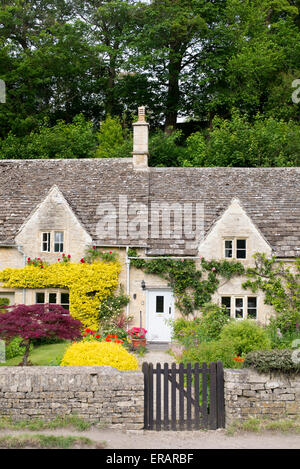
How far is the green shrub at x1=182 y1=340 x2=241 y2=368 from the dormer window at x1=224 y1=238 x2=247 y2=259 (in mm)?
7907

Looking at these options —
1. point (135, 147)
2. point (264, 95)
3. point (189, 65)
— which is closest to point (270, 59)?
point (264, 95)

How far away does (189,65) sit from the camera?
39.3 metres

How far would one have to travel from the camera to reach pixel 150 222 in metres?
21.0

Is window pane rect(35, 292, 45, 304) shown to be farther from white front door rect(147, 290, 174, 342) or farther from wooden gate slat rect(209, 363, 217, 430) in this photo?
wooden gate slat rect(209, 363, 217, 430)

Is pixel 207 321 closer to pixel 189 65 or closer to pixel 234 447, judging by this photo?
pixel 234 447

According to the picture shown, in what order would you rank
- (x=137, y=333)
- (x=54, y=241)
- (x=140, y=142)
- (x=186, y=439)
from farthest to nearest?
(x=140, y=142), (x=54, y=241), (x=137, y=333), (x=186, y=439)

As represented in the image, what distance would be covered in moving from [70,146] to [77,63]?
32.5ft

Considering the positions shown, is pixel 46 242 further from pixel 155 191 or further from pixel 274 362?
pixel 274 362

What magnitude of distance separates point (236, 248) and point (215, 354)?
8.57 m

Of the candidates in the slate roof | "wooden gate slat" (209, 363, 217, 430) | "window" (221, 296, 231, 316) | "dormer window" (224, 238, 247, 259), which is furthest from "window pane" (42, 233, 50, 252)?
"wooden gate slat" (209, 363, 217, 430)

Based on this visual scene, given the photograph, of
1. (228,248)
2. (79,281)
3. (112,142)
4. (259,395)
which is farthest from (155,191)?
(259,395)

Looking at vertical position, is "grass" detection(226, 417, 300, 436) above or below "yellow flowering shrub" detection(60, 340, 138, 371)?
below

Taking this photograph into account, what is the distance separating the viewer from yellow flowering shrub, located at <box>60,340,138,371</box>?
11047 millimetres

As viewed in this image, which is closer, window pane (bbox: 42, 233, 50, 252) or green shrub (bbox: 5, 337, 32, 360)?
green shrub (bbox: 5, 337, 32, 360)
